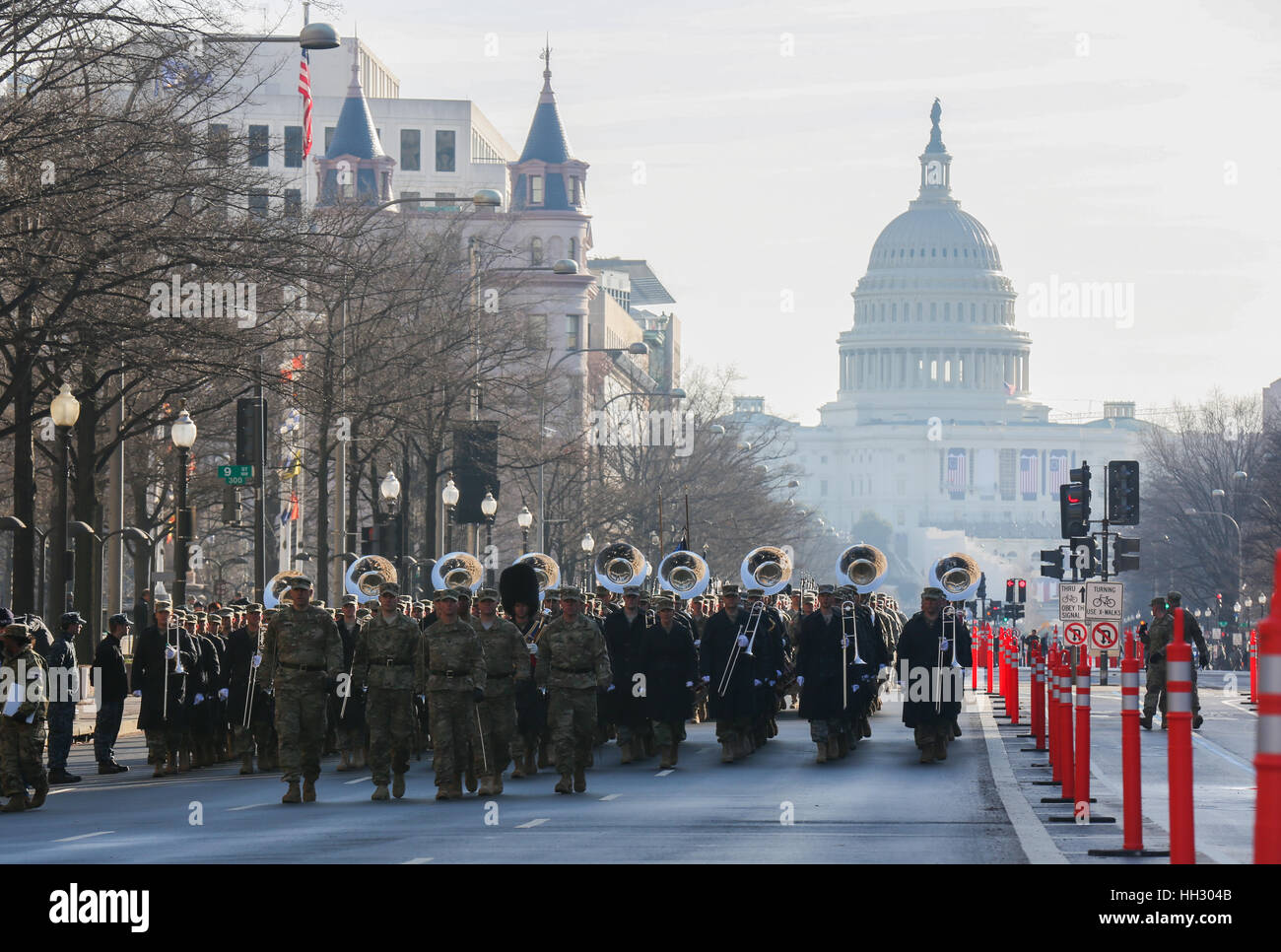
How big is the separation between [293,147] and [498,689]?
8110 centimetres

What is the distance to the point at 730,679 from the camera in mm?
25766

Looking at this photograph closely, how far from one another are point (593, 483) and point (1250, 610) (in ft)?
99.5

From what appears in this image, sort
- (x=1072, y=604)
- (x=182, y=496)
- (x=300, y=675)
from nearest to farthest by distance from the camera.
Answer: (x=300, y=675) < (x=1072, y=604) < (x=182, y=496)

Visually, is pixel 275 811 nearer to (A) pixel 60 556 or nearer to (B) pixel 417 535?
(A) pixel 60 556

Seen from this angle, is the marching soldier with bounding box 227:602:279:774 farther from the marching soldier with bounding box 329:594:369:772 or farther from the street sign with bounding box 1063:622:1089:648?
the street sign with bounding box 1063:622:1089:648

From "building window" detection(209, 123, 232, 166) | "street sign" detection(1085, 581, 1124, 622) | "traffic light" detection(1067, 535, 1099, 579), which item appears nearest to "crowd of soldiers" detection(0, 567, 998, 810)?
"street sign" detection(1085, 581, 1124, 622)

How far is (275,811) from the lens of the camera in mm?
18656

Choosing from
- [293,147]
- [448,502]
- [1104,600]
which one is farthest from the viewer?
[293,147]

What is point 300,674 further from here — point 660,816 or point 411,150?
point 411,150

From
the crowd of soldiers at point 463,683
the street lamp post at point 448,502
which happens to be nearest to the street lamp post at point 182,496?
the crowd of soldiers at point 463,683

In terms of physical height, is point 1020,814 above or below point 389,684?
below

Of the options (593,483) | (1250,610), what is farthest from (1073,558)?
(1250,610)

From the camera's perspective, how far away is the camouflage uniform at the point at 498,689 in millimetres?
20000

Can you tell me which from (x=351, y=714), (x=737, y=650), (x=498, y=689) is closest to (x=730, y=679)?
(x=737, y=650)
